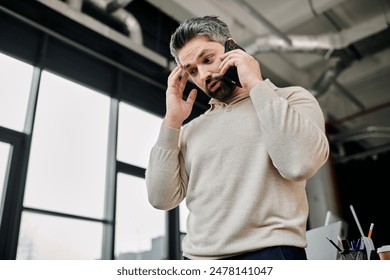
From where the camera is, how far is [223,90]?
0.88 m

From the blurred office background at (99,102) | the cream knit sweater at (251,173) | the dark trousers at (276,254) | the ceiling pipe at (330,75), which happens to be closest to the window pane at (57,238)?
the blurred office background at (99,102)

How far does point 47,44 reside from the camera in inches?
112

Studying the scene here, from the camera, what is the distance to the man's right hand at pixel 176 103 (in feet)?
2.90

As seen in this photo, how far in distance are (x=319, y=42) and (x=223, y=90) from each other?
299 cm

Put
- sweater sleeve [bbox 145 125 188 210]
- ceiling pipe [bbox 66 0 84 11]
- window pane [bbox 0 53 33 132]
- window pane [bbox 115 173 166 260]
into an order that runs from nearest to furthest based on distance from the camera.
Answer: sweater sleeve [bbox 145 125 188 210]
window pane [bbox 0 53 33 132]
ceiling pipe [bbox 66 0 84 11]
window pane [bbox 115 173 166 260]

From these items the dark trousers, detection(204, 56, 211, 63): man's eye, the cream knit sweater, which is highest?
detection(204, 56, 211, 63): man's eye

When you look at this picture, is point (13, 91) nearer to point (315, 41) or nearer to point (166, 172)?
point (166, 172)

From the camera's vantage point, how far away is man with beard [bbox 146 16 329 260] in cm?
67

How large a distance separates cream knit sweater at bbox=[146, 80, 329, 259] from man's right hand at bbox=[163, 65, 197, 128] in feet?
0.18

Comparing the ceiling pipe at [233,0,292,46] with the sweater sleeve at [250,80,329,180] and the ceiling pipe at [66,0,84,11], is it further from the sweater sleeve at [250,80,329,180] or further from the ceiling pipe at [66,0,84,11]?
the sweater sleeve at [250,80,329,180]

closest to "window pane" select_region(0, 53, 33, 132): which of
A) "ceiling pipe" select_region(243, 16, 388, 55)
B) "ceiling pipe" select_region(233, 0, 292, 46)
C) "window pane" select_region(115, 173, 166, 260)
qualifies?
"window pane" select_region(115, 173, 166, 260)

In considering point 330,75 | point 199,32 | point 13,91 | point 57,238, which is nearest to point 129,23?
point 13,91
